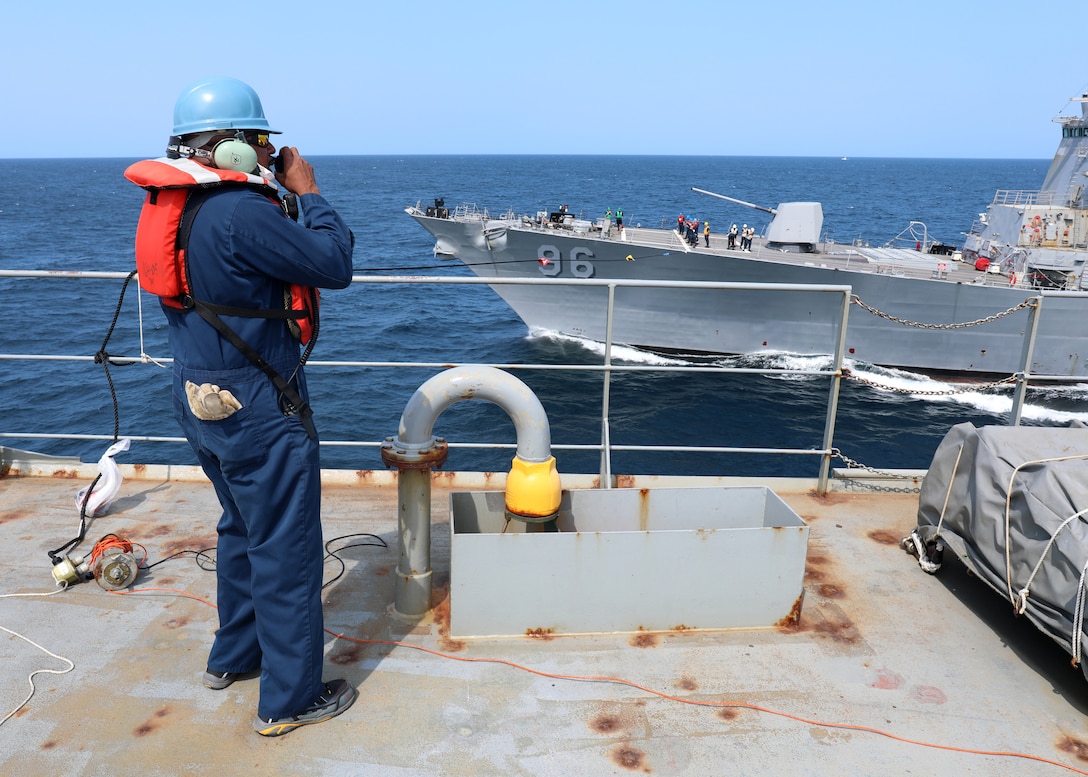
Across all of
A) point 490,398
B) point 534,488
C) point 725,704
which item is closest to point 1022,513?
point 725,704

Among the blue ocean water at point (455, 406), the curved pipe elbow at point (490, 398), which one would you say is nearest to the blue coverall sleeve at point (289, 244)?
the curved pipe elbow at point (490, 398)

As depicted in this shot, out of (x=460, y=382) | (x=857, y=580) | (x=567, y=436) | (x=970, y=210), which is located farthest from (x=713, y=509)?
(x=970, y=210)

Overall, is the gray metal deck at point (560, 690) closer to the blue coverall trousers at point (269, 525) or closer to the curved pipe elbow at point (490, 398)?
the blue coverall trousers at point (269, 525)

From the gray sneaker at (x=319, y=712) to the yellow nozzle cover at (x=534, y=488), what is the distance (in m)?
0.78

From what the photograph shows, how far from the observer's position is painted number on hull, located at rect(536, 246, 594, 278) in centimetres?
2106

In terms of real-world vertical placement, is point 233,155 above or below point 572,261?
above

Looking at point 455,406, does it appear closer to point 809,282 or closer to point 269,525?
point 809,282

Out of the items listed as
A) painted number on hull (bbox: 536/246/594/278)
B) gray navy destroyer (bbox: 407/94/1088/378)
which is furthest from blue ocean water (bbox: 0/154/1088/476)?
painted number on hull (bbox: 536/246/594/278)

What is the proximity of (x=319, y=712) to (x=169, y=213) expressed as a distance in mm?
1414

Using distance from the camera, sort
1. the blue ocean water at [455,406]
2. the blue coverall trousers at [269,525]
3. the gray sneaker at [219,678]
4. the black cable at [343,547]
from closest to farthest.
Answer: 1. the blue coverall trousers at [269,525]
2. the gray sneaker at [219,678]
3. the black cable at [343,547]
4. the blue ocean water at [455,406]

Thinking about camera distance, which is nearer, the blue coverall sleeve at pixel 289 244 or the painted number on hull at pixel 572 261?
the blue coverall sleeve at pixel 289 244

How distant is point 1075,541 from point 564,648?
161cm

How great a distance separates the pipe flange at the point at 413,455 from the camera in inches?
102

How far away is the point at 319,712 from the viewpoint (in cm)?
224
